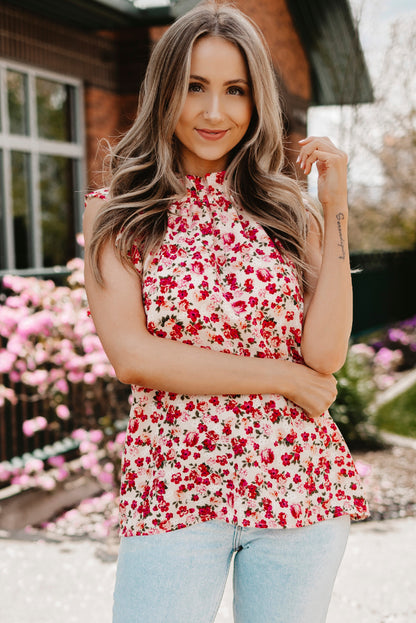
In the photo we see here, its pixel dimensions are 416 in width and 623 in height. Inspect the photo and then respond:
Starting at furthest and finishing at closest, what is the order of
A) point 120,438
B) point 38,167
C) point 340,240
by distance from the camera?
point 38,167, point 120,438, point 340,240

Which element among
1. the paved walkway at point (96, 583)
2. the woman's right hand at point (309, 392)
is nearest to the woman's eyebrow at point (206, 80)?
the woman's right hand at point (309, 392)

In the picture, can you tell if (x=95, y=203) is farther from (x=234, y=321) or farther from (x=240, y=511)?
(x=240, y=511)

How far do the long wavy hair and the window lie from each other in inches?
212

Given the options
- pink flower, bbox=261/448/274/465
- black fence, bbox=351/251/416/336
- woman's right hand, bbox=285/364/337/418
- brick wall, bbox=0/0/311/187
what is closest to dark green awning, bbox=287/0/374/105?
brick wall, bbox=0/0/311/187

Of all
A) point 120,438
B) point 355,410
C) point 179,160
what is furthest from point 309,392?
point 355,410

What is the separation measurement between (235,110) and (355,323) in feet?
32.4

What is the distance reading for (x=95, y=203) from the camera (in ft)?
6.48

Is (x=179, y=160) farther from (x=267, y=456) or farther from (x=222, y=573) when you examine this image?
(x=222, y=573)

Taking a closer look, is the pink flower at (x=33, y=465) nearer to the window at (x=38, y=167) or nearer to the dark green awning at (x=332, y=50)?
the window at (x=38, y=167)

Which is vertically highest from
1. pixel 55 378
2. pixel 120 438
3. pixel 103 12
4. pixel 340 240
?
pixel 103 12

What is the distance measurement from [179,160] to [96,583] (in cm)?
246

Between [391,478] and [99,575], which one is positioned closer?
[99,575]

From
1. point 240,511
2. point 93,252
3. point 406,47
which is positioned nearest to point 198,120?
point 93,252

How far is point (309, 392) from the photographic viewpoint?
Result: 182cm
